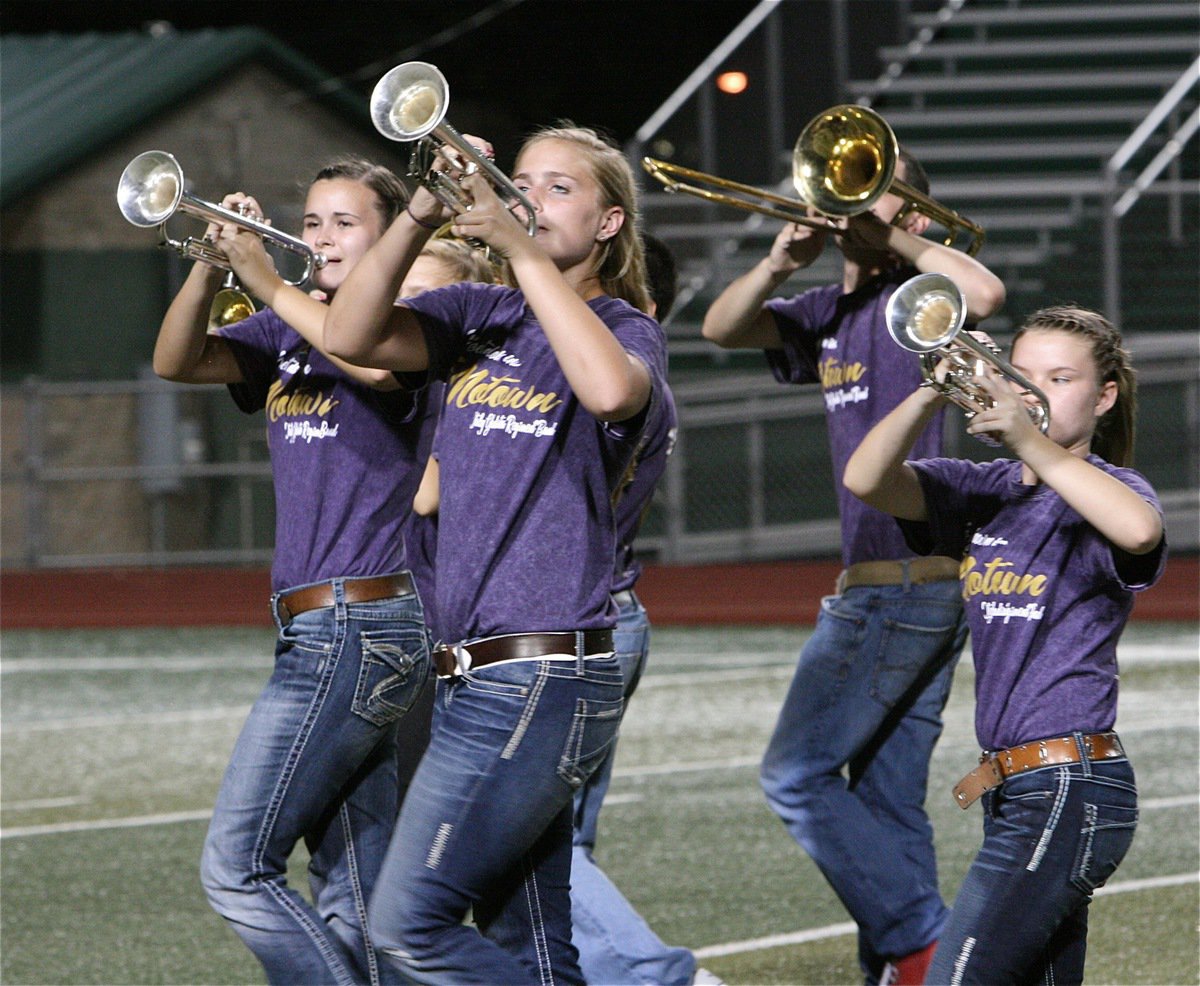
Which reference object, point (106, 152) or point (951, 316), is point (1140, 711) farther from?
point (106, 152)

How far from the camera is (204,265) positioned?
4141 millimetres

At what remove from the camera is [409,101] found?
331 cm

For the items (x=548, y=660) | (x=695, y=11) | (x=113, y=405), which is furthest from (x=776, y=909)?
(x=695, y=11)

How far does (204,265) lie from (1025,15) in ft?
54.5

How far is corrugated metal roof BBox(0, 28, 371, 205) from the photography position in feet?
59.2

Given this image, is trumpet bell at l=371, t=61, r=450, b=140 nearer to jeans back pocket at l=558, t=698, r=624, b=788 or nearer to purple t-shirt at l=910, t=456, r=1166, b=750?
jeans back pocket at l=558, t=698, r=624, b=788

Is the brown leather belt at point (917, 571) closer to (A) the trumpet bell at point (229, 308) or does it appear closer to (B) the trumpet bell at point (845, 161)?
(B) the trumpet bell at point (845, 161)

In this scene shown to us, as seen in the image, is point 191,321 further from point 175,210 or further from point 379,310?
point 379,310

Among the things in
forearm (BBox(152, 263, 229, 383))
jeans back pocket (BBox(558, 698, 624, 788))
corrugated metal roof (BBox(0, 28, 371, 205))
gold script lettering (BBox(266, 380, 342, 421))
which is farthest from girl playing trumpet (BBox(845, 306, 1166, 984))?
corrugated metal roof (BBox(0, 28, 371, 205))

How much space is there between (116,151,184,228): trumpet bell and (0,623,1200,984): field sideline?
6.71 ft

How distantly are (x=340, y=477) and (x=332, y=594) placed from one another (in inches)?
9.4

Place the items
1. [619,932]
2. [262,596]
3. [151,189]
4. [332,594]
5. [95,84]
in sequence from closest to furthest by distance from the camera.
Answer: [332,594] → [151,189] → [619,932] → [262,596] → [95,84]

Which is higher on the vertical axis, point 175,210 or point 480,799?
point 175,210

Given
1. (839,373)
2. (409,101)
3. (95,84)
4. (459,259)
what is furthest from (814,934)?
(95,84)
